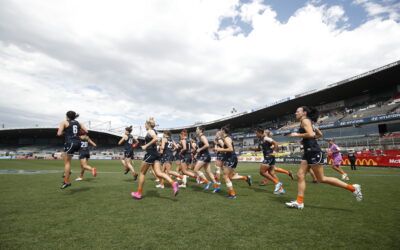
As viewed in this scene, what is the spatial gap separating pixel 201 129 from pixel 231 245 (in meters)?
5.48

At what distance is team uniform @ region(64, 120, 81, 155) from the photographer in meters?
6.58

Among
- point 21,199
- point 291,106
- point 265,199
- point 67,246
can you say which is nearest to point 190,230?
point 67,246

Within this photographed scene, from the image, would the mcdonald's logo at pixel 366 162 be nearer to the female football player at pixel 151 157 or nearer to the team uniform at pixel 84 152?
the female football player at pixel 151 157

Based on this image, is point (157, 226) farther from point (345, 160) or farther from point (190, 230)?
point (345, 160)

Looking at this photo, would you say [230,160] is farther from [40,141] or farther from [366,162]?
[40,141]

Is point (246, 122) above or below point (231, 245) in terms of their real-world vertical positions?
above

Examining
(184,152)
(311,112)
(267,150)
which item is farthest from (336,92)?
(311,112)

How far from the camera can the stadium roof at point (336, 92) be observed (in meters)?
27.9

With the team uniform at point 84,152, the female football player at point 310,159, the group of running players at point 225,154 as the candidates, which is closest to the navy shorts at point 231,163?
the group of running players at point 225,154

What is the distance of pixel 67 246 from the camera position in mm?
2758

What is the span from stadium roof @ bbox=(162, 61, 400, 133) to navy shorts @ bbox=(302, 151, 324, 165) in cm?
2989

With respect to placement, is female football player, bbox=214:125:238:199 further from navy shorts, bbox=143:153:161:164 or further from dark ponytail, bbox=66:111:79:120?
dark ponytail, bbox=66:111:79:120

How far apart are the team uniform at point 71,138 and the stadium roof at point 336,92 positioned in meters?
34.0

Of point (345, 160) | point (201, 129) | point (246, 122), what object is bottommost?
point (345, 160)
